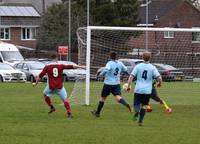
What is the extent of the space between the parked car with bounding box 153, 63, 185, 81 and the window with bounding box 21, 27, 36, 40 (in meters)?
53.5

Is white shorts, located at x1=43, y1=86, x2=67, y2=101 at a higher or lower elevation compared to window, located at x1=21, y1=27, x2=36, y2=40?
lower

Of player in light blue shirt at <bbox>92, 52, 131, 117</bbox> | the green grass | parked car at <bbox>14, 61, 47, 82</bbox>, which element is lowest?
the green grass

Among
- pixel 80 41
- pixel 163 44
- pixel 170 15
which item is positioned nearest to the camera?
pixel 80 41

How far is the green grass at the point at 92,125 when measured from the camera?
14.9 m

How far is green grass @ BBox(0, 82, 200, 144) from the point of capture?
14938 millimetres

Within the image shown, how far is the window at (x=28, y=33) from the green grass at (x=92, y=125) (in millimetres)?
62342

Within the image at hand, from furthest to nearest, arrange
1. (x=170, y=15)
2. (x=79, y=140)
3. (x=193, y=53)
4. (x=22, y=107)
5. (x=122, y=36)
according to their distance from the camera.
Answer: (x=170, y=15) → (x=193, y=53) → (x=122, y=36) → (x=22, y=107) → (x=79, y=140)

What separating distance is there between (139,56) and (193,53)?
285 centimetres

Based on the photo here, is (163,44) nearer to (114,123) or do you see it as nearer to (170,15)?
(114,123)

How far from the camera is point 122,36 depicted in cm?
2975

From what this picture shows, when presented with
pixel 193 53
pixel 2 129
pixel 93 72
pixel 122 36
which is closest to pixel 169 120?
pixel 2 129

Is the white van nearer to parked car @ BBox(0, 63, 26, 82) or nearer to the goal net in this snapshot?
parked car @ BBox(0, 63, 26, 82)

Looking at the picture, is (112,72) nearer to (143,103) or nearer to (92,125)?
(143,103)

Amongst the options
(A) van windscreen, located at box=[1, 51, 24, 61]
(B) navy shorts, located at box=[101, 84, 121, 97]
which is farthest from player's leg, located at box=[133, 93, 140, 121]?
(A) van windscreen, located at box=[1, 51, 24, 61]
